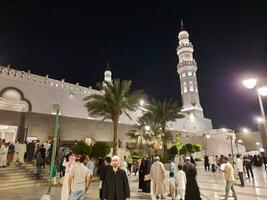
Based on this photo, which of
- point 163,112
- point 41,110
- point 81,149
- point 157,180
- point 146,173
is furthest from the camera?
point 41,110

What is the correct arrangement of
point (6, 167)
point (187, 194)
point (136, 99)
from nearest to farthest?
point (187, 194) → point (6, 167) → point (136, 99)

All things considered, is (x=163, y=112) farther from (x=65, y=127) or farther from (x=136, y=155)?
(x=65, y=127)

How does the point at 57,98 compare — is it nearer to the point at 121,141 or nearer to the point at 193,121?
the point at 121,141

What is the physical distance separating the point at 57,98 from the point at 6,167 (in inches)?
688

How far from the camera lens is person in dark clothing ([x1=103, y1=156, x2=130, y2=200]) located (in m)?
4.12

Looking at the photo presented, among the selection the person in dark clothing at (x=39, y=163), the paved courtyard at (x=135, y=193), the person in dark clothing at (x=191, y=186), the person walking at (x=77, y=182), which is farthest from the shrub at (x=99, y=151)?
the person walking at (x=77, y=182)

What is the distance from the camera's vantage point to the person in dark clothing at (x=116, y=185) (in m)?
4.12

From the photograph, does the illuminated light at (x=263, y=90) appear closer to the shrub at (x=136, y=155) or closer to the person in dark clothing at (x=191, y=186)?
the person in dark clothing at (x=191, y=186)

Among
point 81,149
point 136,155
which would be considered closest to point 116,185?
point 81,149

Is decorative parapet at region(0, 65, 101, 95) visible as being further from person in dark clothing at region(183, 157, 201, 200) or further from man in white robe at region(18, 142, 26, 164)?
person in dark clothing at region(183, 157, 201, 200)

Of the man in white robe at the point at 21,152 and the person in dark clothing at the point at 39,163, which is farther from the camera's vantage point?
the man in white robe at the point at 21,152

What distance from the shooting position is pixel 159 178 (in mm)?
7668

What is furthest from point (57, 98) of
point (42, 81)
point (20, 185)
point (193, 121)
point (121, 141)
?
point (193, 121)

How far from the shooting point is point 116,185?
13.7 ft
